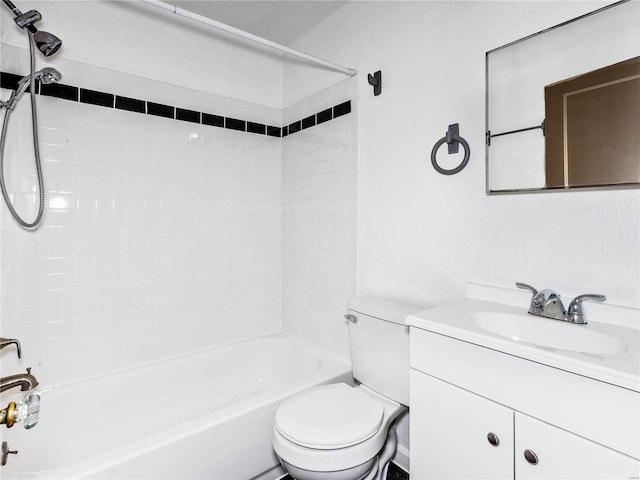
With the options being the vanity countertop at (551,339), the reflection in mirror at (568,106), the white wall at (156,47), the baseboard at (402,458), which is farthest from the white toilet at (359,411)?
the white wall at (156,47)

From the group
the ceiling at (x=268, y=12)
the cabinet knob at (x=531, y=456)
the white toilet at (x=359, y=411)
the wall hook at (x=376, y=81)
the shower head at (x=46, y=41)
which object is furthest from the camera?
the ceiling at (x=268, y=12)

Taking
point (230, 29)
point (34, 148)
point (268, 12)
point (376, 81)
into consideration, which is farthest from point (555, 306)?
point (34, 148)

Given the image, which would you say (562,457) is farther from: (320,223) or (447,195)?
(320,223)

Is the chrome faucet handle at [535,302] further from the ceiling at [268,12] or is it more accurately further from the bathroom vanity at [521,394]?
the ceiling at [268,12]

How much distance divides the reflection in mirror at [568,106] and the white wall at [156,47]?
5.10 ft

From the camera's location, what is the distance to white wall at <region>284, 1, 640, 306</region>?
1080 mm

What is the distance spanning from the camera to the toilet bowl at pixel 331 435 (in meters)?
1.18

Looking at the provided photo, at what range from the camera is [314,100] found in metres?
2.16

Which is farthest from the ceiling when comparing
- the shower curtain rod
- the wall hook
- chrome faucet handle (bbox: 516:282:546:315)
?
chrome faucet handle (bbox: 516:282:546:315)

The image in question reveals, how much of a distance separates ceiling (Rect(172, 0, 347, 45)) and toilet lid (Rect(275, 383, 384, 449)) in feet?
6.64

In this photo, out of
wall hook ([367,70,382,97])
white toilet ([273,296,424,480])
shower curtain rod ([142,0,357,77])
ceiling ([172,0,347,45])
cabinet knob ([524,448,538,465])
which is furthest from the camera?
ceiling ([172,0,347,45])

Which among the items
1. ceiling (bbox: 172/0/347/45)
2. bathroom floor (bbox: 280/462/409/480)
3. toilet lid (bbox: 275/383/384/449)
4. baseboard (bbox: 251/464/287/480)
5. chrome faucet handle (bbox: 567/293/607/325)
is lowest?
bathroom floor (bbox: 280/462/409/480)

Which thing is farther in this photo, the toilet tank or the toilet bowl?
the toilet tank

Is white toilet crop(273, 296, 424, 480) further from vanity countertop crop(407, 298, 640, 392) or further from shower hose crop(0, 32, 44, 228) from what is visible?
shower hose crop(0, 32, 44, 228)
